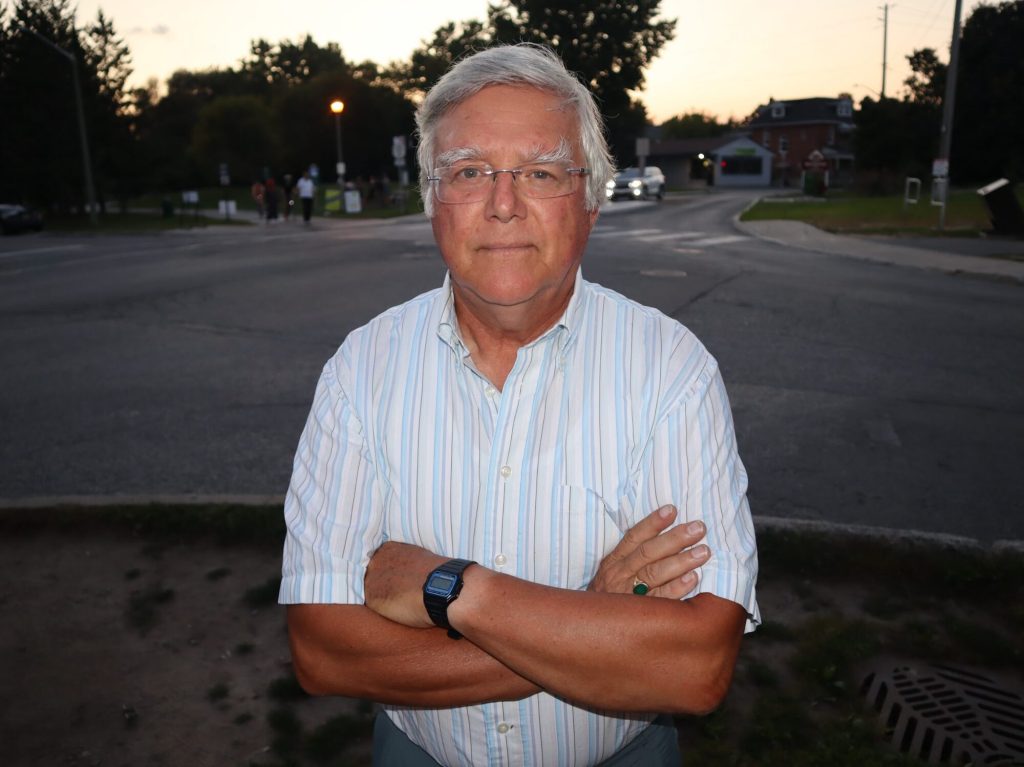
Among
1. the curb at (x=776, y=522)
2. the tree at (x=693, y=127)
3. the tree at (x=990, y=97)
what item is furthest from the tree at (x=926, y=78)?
the tree at (x=693, y=127)

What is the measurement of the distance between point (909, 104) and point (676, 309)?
2042 inches

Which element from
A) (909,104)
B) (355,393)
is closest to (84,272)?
(355,393)

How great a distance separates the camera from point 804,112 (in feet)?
328

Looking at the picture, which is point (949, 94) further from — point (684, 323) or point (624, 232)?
point (684, 323)

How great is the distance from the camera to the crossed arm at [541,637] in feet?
5.62

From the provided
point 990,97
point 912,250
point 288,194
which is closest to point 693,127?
point 990,97

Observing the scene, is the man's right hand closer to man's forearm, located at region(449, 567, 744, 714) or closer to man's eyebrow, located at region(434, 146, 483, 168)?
man's forearm, located at region(449, 567, 744, 714)

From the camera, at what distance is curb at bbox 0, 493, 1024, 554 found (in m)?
4.30

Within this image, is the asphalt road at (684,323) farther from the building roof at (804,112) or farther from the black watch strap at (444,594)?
the building roof at (804,112)

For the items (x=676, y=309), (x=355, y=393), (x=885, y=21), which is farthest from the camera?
(x=885, y=21)

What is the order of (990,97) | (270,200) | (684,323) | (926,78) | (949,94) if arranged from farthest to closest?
(926,78) < (990,97) < (270,200) < (949,94) < (684,323)

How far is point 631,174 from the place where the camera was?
160ft

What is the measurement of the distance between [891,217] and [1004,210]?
6.02 meters

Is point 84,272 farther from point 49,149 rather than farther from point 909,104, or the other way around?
point 909,104
